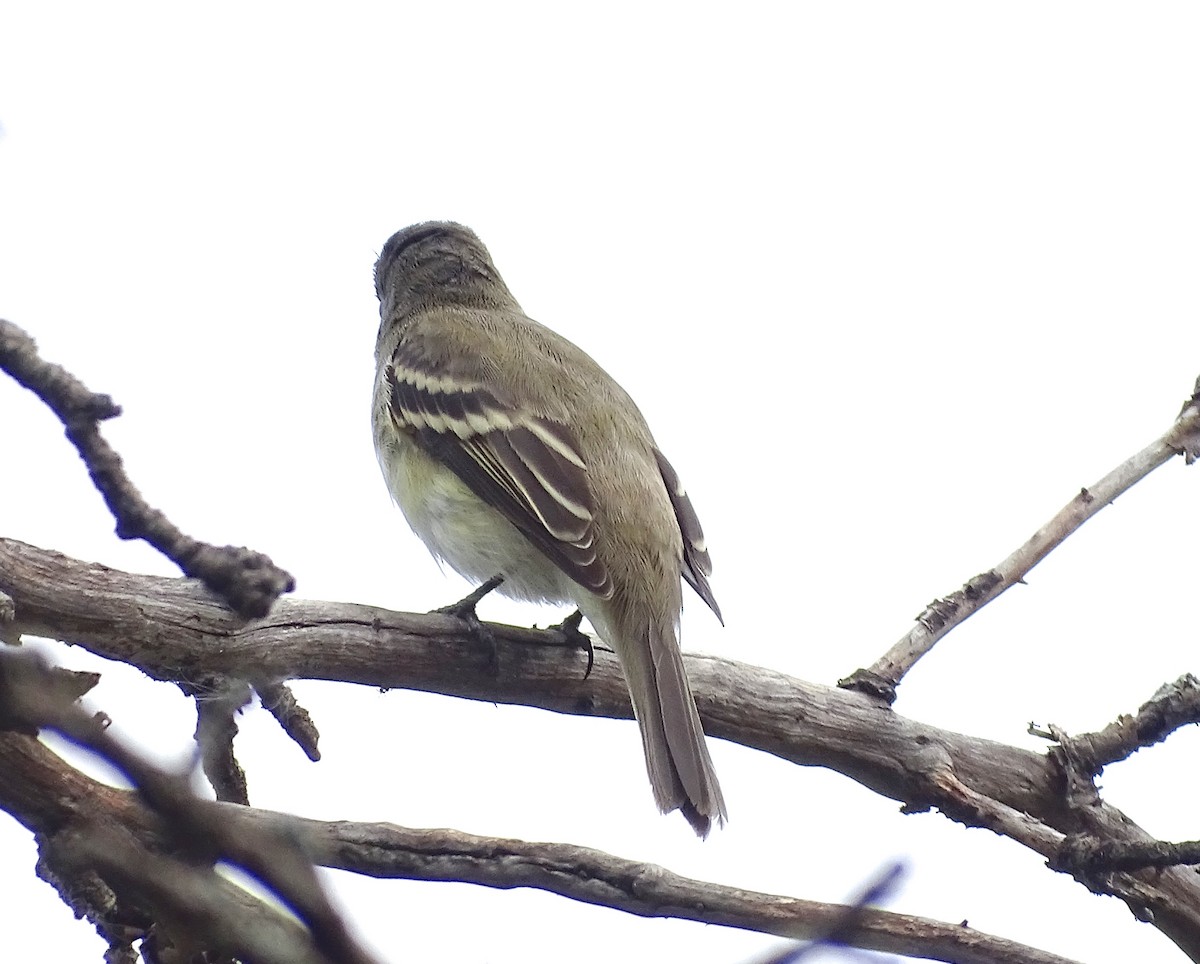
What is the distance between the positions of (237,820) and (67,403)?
1705 millimetres

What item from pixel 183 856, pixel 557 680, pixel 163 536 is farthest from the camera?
pixel 557 680


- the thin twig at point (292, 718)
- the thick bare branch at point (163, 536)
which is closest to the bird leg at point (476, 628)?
the thin twig at point (292, 718)

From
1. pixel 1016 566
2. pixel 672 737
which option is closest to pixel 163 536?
pixel 672 737

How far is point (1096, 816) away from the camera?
4.48 m

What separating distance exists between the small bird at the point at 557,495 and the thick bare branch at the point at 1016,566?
2.24 ft

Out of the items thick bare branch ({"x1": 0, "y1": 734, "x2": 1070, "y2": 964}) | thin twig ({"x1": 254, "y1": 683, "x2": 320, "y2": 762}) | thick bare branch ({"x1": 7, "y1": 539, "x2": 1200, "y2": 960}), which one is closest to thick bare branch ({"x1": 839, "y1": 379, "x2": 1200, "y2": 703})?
thick bare branch ({"x1": 7, "y1": 539, "x2": 1200, "y2": 960})

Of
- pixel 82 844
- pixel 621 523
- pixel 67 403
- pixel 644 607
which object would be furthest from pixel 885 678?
pixel 82 844

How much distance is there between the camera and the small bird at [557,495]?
4.54 meters

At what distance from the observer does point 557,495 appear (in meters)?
5.26

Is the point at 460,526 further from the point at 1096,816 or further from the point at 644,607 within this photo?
the point at 1096,816

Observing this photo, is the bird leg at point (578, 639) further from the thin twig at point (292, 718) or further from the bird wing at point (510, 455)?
the thin twig at point (292, 718)

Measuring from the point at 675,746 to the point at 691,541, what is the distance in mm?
1552

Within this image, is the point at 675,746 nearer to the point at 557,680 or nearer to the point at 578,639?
the point at 557,680

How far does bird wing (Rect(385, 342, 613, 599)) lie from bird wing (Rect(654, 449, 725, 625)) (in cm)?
59
